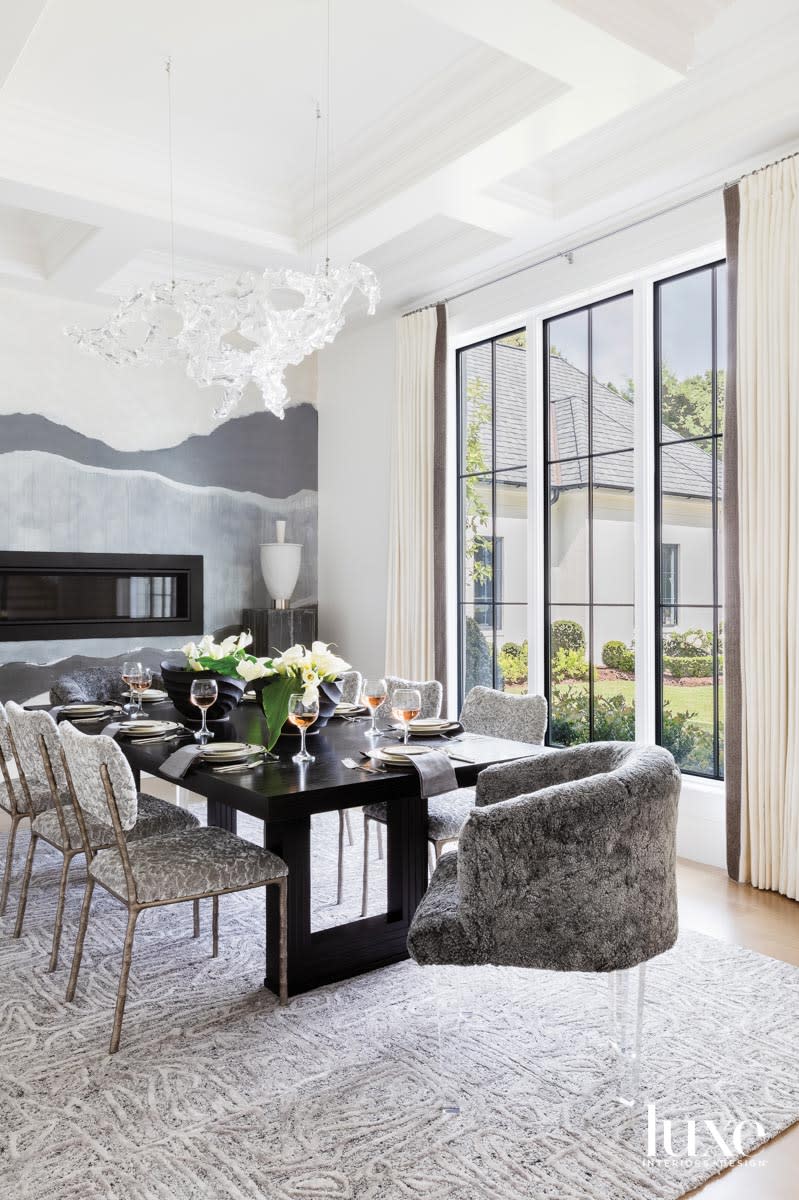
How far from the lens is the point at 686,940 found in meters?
3.25

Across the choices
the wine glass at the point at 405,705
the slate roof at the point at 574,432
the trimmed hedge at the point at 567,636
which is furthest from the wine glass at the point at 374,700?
the slate roof at the point at 574,432

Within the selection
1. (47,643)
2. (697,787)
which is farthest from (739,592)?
→ (47,643)

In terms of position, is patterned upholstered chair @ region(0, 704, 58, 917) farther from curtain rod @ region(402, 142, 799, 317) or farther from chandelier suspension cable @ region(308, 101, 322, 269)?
curtain rod @ region(402, 142, 799, 317)

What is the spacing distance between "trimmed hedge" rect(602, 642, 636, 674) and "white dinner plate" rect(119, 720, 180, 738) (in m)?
2.56

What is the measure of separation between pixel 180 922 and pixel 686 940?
1.90 metres

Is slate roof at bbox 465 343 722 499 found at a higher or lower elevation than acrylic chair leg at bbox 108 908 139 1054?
higher

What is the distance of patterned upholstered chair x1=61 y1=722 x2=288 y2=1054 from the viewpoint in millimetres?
2490

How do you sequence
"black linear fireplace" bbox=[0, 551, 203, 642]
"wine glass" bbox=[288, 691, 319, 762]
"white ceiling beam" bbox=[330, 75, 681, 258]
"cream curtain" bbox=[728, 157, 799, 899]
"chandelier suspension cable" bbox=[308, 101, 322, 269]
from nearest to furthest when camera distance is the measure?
"wine glass" bbox=[288, 691, 319, 762]
"white ceiling beam" bbox=[330, 75, 681, 258]
"cream curtain" bbox=[728, 157, 799, 899]
"chandelier suspension cable" bbox=[308, 101, 322, 269]
"black linear fireplace" bbox=[0, 551, 203, 642]

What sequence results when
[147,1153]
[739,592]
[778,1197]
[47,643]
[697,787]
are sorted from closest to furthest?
[778,1197] < [147,1153] < [739,592] < [697,787] < [47,643]

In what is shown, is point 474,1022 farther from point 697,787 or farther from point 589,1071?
point 697,787

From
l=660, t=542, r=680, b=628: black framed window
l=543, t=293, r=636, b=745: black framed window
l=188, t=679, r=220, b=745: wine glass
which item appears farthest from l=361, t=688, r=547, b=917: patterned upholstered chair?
l=543, t=293, r=636, b=745: black framed window

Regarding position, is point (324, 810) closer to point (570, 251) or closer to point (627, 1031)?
point (627, 1031)

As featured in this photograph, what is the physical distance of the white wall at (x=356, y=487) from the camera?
21.0 ft

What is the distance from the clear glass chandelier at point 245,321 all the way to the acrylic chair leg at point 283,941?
2.02m
